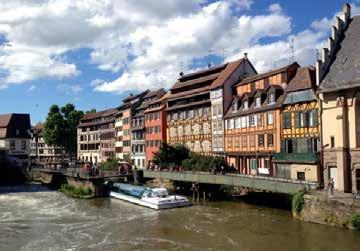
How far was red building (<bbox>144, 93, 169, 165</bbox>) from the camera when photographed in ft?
256

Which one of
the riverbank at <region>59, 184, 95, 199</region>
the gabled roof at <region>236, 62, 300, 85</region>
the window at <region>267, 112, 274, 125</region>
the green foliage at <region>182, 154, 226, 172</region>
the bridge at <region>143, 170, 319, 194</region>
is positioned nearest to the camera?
the bridge at <region>143, 170, 319, 194</region>

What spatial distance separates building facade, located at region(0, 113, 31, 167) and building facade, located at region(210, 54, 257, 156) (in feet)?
139

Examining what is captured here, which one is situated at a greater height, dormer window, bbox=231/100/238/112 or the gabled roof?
the gabled roof

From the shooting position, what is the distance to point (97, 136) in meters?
110

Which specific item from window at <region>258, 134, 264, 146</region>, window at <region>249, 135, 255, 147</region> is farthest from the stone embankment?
window at <region>249, 135, 255, 147</region>

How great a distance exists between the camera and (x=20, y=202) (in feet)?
178

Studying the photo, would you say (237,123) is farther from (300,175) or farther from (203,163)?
(300,175)

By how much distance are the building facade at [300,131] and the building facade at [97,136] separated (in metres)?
57.0

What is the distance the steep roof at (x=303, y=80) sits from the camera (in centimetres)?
4634

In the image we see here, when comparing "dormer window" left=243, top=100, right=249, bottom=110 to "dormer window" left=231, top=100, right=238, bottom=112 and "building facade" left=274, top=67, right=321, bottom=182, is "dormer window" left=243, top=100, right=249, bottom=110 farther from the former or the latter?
"building facade" left=274, top=67, right=321, bottom=182

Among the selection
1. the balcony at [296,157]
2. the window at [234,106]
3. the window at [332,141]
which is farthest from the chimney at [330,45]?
the window at [234,106]

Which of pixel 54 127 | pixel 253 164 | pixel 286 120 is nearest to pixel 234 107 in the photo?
pixel 253 164

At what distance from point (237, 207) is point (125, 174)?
23.9m

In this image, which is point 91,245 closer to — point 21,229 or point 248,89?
point 21,229
